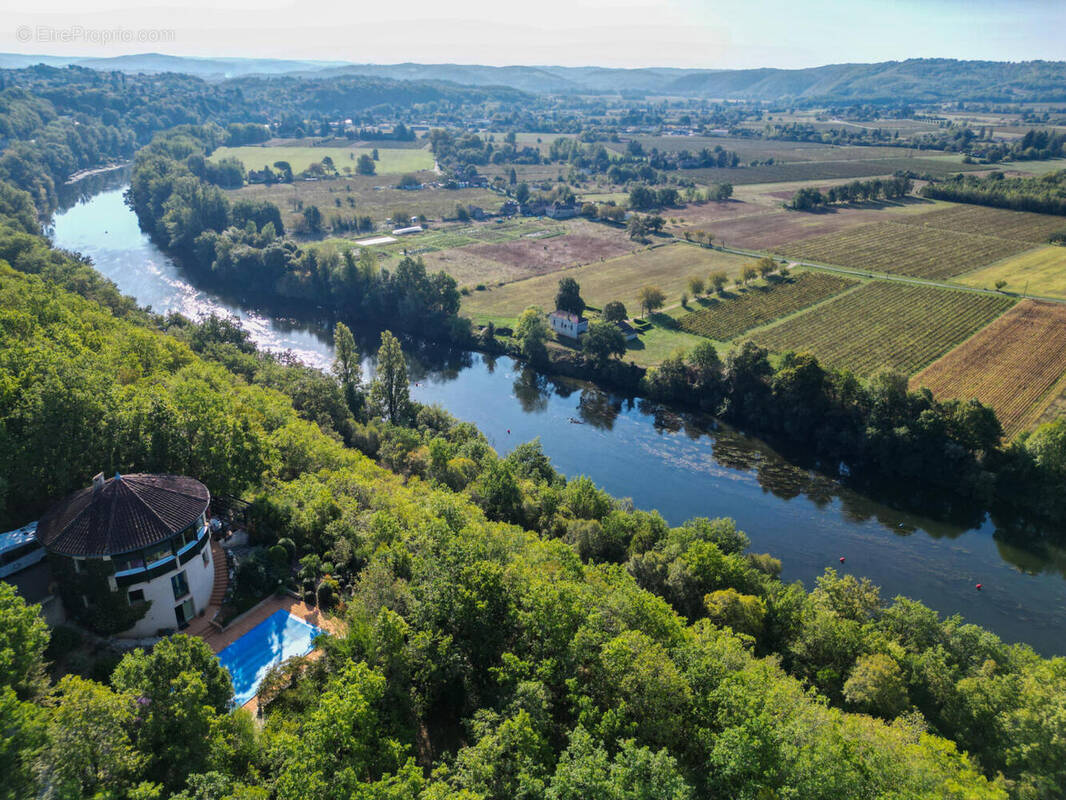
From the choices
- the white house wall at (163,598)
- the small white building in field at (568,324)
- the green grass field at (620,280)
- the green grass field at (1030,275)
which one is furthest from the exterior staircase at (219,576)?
the green grass field at (1030,275)

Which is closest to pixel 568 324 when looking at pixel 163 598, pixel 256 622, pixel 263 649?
pixel 256 622

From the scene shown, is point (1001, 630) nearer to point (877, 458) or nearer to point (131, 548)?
point (877, 458)

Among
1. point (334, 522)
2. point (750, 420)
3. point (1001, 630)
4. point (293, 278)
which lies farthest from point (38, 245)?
point (1001, 630)

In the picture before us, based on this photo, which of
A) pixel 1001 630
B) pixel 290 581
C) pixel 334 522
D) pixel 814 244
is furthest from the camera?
pixel 814 244

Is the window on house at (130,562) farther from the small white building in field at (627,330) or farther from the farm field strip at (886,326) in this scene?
the farm field strip at (886,326)

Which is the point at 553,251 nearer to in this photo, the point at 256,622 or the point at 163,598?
the point at 256,622

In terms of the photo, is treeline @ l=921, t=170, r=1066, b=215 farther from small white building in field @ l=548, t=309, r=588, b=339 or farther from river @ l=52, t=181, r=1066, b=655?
river @ l=52, t=181, r=1066, b=655

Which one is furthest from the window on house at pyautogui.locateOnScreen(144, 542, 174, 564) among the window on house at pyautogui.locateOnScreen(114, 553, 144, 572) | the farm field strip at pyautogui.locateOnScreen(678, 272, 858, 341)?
the farm field strip at pyautogui.locateOnScreen(678, 272, 858, 341)
